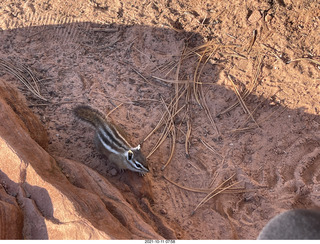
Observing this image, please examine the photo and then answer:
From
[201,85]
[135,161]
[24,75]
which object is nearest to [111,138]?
[135,161]

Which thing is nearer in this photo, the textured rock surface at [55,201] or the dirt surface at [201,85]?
the textured rock surface at [55,201]

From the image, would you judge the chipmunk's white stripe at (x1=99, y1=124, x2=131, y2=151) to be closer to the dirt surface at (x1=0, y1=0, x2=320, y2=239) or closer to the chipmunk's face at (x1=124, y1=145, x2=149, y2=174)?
the chipmunk's face at (x1=124, y1=145, x2=149, y2=174)

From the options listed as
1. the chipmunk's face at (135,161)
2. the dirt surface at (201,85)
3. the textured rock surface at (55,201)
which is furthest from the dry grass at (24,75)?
the chipmunk's face at (135,161)

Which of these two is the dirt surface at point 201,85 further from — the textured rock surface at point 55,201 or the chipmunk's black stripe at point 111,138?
the textured rock surface at point 55,201

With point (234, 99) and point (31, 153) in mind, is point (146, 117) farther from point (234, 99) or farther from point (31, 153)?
point (31, 153)

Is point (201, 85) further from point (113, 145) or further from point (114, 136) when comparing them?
point (113, 145)

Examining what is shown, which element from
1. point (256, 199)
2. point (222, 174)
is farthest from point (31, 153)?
point (256, 199)

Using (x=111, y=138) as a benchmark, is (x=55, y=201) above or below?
above
